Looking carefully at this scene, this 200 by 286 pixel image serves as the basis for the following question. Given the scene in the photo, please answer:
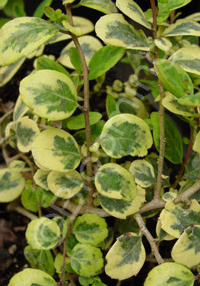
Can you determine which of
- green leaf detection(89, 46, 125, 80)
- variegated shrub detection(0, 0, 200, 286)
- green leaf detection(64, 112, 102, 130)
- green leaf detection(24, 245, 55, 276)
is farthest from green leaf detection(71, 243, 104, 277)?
green leaf detection(89, 46, 125, 80)

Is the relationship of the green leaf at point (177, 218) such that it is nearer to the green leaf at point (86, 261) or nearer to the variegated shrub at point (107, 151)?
the variegated shrub at point (107, 151)

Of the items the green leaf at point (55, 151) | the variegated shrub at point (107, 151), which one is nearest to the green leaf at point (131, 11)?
the variegated shrub at point (107, 151)

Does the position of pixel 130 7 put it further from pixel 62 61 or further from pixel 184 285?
pixel 184 285

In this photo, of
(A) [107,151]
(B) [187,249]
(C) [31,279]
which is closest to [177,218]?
(B) [187,249]

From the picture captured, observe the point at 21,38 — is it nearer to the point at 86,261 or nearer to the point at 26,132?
the point at 26,132

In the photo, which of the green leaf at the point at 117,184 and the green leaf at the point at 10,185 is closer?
the green leaf at the point at 117,184
